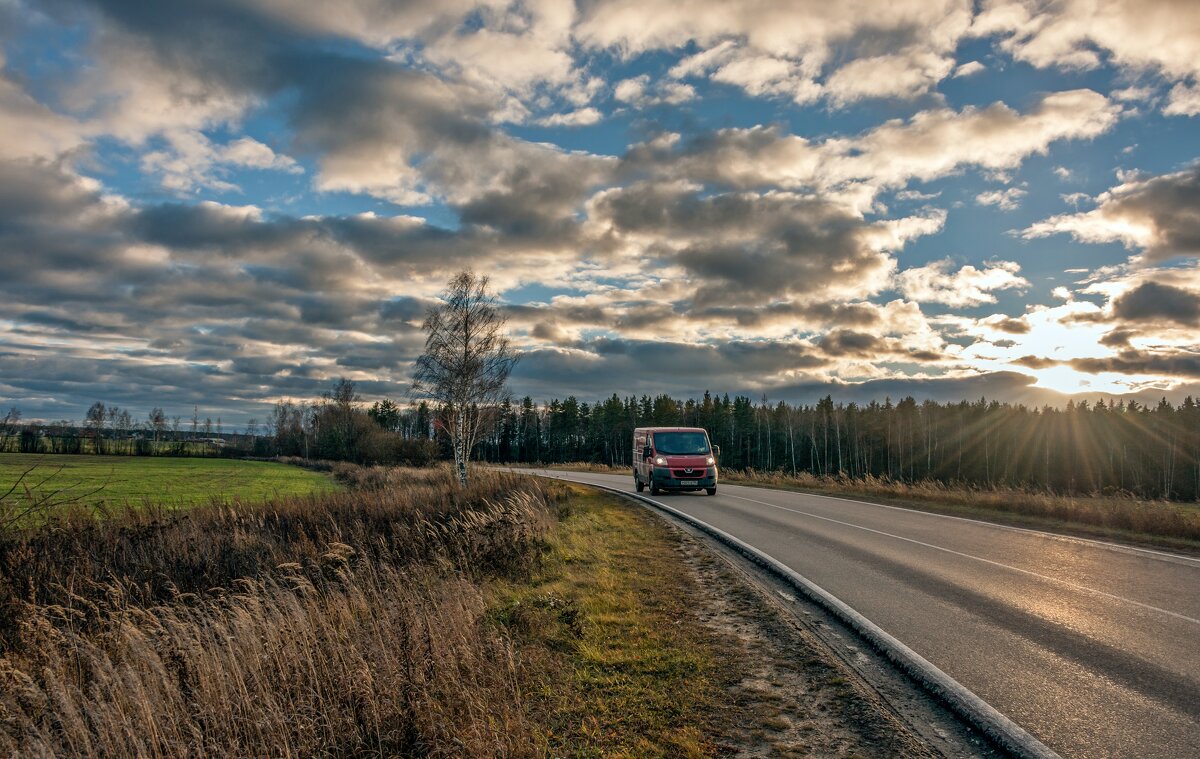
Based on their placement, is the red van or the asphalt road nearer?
the asphalt road

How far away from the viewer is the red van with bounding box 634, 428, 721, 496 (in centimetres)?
2383

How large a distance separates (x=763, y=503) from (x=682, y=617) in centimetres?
1426

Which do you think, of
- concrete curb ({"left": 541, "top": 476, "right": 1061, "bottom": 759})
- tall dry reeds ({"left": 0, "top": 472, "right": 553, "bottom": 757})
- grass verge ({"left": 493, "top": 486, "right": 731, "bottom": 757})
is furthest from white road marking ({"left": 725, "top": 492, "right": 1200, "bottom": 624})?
tall dry reeds ({"left": 0, "top": 472, "right": 553, "bottom": 757})

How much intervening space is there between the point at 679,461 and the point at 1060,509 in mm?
11626

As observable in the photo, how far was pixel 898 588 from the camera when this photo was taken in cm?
847

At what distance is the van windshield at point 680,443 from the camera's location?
79.6 ft

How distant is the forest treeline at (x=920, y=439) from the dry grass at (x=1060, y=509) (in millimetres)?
55508

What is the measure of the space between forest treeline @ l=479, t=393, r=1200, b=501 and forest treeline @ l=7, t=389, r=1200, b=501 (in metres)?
0.24

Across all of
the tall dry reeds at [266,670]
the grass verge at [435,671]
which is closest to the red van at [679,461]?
the grass verge at [435,671]

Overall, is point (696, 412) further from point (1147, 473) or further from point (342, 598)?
point (342, 598)

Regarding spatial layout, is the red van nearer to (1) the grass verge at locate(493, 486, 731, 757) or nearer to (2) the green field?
(2) the green field

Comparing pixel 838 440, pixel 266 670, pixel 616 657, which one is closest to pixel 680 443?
pixel 616 657

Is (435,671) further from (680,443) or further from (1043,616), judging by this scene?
(680,443)

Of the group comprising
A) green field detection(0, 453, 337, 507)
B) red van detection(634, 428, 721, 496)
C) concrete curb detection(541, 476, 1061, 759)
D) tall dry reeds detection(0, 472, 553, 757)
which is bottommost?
green field detection(0, 453, 337, 507)
